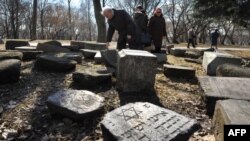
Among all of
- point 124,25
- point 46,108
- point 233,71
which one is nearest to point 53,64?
point 124,25

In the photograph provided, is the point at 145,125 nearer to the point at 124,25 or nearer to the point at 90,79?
the point at 90,79

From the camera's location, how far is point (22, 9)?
44.8m

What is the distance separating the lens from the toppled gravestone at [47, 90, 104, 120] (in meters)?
4.52

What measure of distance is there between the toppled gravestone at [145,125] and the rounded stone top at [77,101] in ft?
2.38

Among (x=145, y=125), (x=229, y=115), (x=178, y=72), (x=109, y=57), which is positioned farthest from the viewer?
(x=109, y=57)

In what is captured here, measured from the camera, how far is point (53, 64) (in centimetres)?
698

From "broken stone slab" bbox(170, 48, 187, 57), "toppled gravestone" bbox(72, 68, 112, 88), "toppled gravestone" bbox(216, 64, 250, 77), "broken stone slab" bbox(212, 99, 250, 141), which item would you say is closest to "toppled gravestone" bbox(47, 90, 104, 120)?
"toppled gravestone" bbox(72, 68, 112, 88)

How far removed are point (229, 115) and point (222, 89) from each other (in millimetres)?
1570

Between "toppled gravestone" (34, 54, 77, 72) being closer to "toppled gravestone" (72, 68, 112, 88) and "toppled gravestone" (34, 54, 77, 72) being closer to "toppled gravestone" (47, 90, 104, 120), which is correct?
"toppled gravestone" (72, 68, 112, 88)

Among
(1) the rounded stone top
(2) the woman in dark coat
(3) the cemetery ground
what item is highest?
(2) the woman in dark coat

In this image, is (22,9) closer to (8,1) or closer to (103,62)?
(8,1)

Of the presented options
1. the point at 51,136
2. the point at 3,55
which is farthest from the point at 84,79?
the point at 3,55

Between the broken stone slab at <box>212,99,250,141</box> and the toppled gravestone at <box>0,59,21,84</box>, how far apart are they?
360 cm

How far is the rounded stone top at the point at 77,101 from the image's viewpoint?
457 cm
